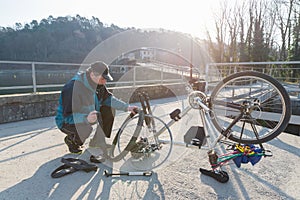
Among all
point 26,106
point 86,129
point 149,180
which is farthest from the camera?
point 26,106

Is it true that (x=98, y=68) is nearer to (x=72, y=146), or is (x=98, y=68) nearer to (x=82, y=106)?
(x=82, y=106)

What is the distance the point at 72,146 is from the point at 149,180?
0.95 metres

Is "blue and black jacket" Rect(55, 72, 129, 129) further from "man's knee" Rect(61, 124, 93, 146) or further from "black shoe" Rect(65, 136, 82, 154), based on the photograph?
"black shoe" Rect(65, 136, 82, 154)

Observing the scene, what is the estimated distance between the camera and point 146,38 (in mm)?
3963

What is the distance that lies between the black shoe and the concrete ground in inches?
3.0

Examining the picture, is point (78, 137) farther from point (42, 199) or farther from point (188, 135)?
point (188, 135)

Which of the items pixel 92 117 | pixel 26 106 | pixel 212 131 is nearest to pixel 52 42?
pixel 26 106

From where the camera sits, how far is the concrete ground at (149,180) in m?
1.50

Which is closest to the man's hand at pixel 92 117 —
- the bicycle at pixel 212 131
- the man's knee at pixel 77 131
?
the man's knee at pixel 77 131

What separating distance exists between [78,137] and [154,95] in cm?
429

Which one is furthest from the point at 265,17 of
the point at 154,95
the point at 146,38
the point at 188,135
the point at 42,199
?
the point at 42,199

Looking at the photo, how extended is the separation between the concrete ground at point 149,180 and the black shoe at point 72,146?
0.08 m

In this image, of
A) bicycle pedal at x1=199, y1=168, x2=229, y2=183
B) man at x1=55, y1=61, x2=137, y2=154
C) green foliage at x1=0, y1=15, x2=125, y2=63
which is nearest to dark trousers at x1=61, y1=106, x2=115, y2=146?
man at x1=55, y1=61, x2=137, y2=154

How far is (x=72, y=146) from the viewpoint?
2088 millimetres
